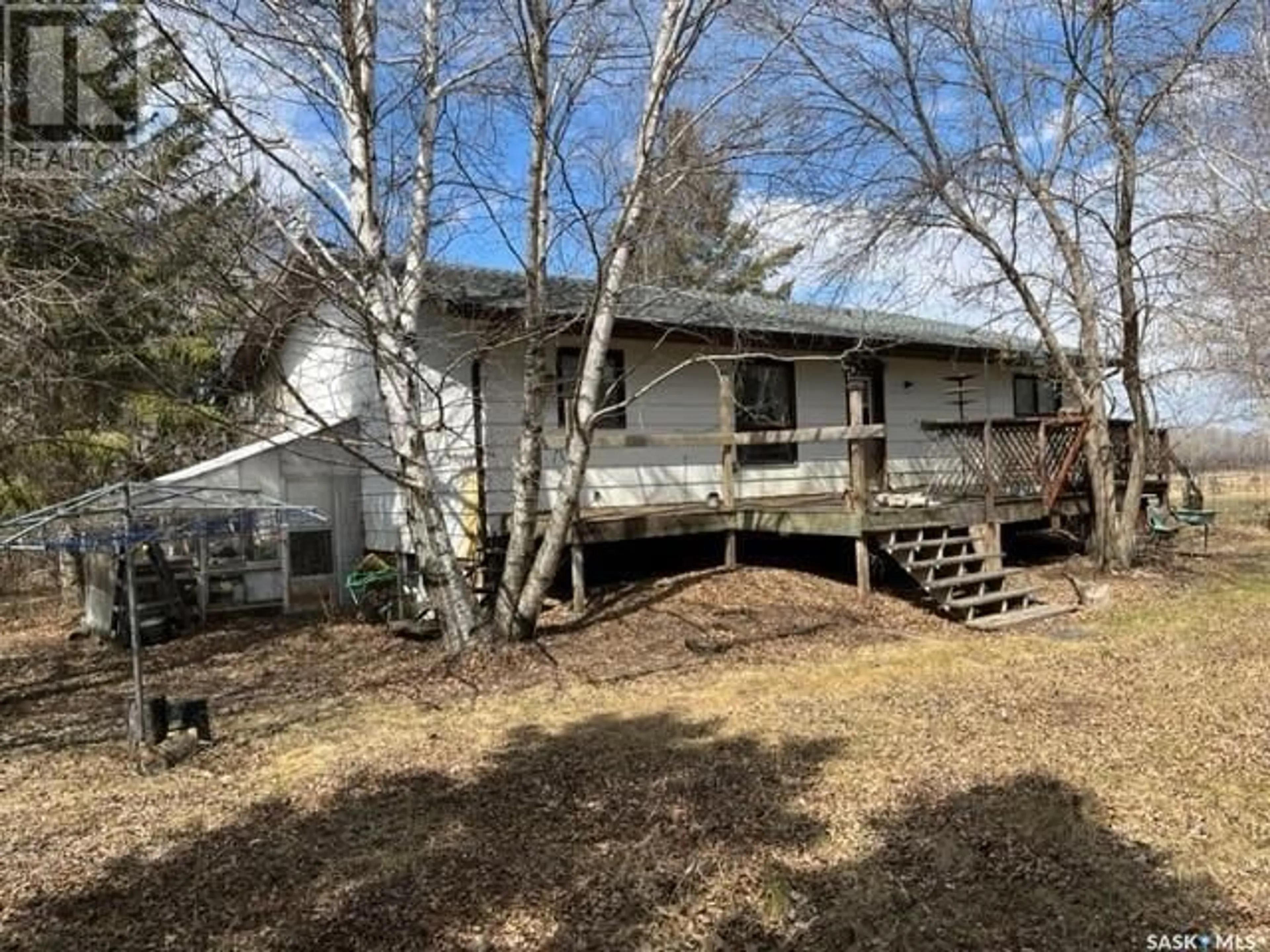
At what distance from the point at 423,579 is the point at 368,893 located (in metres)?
4.37

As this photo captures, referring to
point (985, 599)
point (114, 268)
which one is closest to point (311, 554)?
point (114, 268)

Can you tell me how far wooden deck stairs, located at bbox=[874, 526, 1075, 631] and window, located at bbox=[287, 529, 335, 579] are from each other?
6421mm

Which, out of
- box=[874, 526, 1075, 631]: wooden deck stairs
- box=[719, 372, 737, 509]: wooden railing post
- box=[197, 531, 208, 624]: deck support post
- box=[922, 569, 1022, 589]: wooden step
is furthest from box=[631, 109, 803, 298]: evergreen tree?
box=[197, 531, 208, 624]: deck support post

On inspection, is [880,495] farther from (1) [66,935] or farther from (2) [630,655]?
(1) [66,935]

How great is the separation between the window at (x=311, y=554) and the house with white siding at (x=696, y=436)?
47mm

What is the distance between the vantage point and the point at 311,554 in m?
11.2

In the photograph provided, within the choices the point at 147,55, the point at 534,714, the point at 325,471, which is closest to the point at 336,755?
the point at 534,714

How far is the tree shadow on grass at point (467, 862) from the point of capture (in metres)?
3.30

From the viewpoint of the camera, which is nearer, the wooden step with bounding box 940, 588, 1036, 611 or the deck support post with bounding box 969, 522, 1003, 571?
the wooden step with bounding box 940, 588, 1036, 611

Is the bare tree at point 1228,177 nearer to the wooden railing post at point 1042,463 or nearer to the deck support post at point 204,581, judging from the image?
the wooden railing post at point 1042,463

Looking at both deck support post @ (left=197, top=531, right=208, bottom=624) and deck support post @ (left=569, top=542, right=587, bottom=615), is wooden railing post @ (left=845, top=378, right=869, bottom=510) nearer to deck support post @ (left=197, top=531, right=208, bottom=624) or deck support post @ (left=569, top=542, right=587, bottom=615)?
deck support post @ (left=569, top=542, right=587, bottom=615)

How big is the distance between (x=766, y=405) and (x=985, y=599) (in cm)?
464

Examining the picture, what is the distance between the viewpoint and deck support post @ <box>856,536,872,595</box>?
9508 mm

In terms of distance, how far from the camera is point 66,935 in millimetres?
3354
